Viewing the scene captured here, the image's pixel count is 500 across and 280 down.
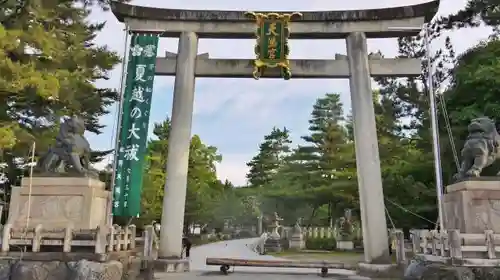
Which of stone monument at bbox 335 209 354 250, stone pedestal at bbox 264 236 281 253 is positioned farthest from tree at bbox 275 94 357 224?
stone pedestal at bbox 264 236 281 253

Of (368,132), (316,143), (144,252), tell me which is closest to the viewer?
(144,252)

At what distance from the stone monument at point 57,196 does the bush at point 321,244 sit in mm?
16373

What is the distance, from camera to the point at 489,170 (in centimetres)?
1313

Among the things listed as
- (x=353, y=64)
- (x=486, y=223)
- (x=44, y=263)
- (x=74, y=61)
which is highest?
(x=74, y=61)

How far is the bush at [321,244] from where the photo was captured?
73.9 feet

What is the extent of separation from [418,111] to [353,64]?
31.0 feet

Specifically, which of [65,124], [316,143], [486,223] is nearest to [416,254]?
[486,223]

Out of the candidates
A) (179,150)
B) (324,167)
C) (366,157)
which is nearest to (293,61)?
(366,157)

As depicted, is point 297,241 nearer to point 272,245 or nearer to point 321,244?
point 321,244

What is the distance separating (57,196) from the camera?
8312 mm

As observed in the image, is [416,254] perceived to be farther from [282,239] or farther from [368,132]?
[282,239]

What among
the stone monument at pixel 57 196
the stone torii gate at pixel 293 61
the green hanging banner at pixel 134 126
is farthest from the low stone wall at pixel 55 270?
the stone torii gate at pixel 293 61

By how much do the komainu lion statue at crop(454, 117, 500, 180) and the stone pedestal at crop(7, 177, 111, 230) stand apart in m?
7.33

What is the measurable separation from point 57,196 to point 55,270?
1751 mm
